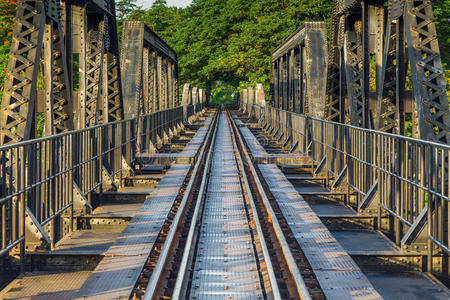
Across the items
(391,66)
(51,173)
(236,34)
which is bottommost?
(51,173)

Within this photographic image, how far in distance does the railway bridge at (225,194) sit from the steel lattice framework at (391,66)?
0.03 m

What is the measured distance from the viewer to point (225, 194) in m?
12.0

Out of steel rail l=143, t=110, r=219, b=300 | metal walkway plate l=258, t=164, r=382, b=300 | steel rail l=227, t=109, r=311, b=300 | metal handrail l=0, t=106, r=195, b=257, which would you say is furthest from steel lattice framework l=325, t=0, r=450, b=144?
metal handrail l=0, t=106, r=195, b=257

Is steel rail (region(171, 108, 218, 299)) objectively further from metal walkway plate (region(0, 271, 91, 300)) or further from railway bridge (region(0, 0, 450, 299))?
metal walkway plate (region(0, 271, 91, 300))

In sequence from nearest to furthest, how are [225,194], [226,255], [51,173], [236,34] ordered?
[226,255]
[51,173]
[225,194]
[236,34]

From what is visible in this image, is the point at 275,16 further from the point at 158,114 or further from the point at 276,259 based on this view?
the point at 276,259

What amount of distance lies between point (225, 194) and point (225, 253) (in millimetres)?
4363

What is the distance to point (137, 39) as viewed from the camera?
18141mm

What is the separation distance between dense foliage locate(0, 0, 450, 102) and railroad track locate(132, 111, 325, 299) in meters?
30.2

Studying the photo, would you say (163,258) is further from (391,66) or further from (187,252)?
(391,66)

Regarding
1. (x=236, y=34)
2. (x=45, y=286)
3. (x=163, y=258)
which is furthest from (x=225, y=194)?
(x=236, y=34)

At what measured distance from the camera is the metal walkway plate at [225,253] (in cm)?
629

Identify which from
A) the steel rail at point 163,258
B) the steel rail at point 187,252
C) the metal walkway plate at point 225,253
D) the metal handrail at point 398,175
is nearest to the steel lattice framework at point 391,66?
the metal handrail at point 398,175

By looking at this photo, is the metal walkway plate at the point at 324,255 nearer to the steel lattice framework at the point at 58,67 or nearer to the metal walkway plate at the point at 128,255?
the metal walkway plate at the point at 128,255
